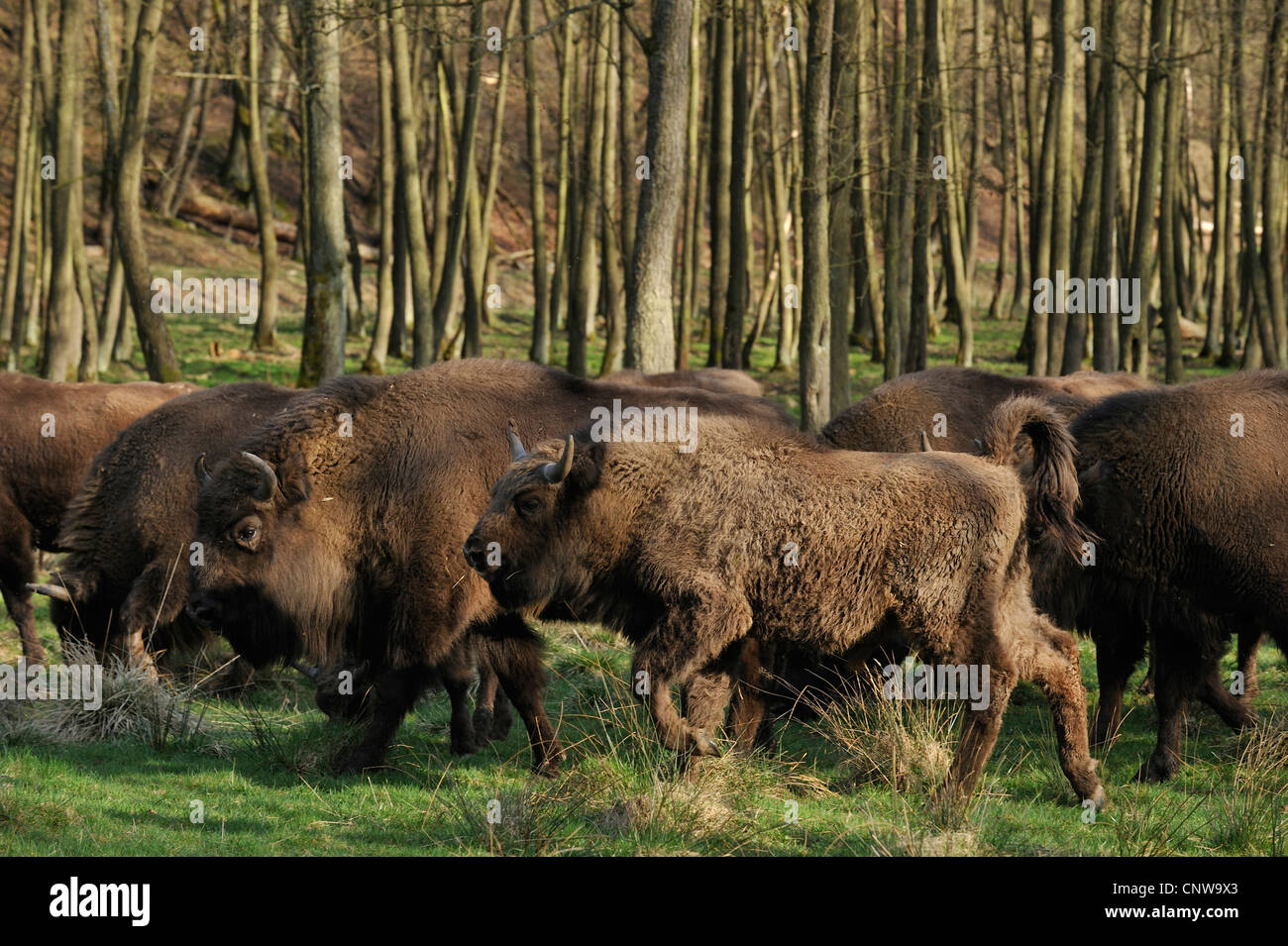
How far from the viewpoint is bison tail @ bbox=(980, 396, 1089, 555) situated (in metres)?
7.18

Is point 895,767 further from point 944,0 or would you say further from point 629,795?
point 944,0

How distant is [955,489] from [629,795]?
2.18m

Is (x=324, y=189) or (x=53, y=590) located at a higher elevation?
(x=324, y=189)

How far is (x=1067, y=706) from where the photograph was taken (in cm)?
687

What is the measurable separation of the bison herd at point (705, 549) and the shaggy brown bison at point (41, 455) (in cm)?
281

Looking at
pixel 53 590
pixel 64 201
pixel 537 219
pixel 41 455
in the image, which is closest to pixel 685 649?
pixel 53 590

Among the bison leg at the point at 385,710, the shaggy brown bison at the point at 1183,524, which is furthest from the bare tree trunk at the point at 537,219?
the shaggy brown bison at the point at 1183,524

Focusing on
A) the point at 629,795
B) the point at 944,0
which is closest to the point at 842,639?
the point at 629,795

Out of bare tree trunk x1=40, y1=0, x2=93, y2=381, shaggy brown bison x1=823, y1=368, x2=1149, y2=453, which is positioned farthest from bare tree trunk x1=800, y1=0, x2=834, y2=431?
bare tree trunk x1=40, y1=0, x2=93, y2=381

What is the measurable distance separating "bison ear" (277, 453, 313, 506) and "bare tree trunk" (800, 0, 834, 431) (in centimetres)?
723

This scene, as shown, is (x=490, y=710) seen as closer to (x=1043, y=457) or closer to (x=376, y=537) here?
(x=376, y=537)

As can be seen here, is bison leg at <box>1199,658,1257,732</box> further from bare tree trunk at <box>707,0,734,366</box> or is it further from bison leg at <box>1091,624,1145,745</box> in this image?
bare tree trunk at <box>707,0,734,366</box>

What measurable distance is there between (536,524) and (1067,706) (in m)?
2.76

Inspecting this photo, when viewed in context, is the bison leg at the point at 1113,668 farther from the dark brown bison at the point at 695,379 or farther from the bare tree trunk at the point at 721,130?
the bare tree trunk at the point at 721,130
